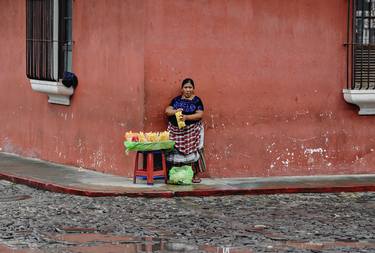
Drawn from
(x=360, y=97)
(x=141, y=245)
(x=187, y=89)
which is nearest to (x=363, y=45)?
(x=360, y=97)

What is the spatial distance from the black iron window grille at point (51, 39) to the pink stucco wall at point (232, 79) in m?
0.50

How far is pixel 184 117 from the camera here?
1276 cm

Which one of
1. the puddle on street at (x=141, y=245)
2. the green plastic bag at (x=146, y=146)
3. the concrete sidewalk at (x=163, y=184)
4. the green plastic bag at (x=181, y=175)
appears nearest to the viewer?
the puddle on street at (x=141, y=245)

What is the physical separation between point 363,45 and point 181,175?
3.14 meters

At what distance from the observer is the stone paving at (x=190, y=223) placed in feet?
30.2

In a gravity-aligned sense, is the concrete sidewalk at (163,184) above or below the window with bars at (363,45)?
below

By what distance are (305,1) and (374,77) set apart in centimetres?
141

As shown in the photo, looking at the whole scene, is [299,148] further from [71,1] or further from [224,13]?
[71,1]

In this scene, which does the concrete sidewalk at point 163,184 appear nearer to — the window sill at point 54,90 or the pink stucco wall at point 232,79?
the pink stucco wall at point 232,79

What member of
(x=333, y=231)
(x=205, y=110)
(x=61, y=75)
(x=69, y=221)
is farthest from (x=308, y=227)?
(x=61, y=75)

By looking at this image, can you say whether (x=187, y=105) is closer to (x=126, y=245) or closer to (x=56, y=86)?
(x=56, y=86)

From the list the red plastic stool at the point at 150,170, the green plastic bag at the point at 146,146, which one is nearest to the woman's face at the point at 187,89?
the green plastic bag at the point at 146,146

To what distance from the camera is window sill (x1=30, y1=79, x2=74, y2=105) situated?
47.6 feet

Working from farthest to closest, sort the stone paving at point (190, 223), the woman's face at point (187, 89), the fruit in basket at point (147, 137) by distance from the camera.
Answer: the woman's face at point (187, 89) → the fruit in basket at point (147, 137) → the stone paving at point (190, 223)
